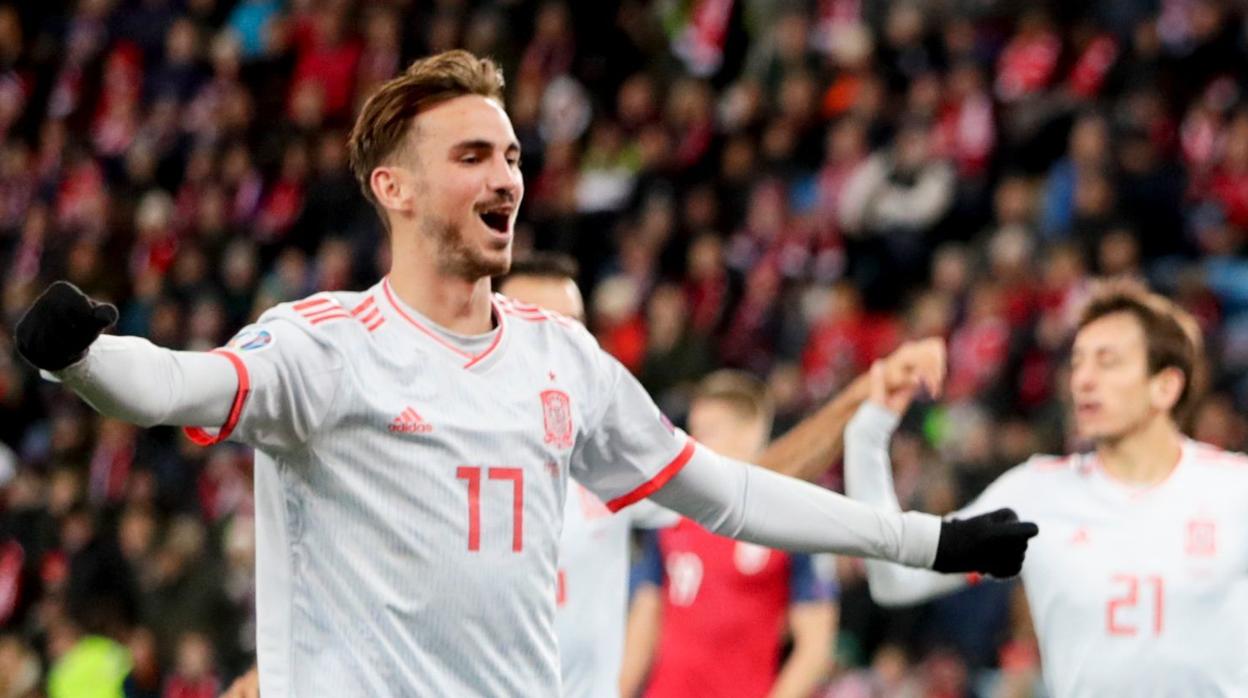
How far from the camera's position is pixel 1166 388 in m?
6.55

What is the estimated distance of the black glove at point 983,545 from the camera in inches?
187

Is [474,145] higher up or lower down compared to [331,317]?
higher up

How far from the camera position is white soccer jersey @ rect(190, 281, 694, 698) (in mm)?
Result: 4223

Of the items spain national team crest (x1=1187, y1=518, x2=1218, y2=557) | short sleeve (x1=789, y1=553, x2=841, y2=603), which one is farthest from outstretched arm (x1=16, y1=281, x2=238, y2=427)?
short sleeve (x1=789, y1=553, x2=841, y2=603)

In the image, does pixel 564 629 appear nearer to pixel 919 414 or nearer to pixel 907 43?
pixel 919 414

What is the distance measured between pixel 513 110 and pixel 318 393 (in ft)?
42.6

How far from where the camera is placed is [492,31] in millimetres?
17000

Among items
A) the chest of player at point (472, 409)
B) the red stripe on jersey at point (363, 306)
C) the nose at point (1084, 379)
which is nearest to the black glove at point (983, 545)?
→ the chest of player at point (472, 409)

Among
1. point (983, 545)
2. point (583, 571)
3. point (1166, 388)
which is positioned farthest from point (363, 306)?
point (1166, 388)

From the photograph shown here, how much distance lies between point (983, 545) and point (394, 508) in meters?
1.37

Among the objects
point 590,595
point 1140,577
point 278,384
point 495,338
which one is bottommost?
point 590,595

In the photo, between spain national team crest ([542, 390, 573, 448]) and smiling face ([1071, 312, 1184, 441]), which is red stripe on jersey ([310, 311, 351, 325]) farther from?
smiling face ([1071, 312, 1184, 441])

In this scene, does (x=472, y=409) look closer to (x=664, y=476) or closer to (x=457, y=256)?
(x=457, y=256)

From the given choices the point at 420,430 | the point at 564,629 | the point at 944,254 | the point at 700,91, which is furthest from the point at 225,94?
the point at 420,430
